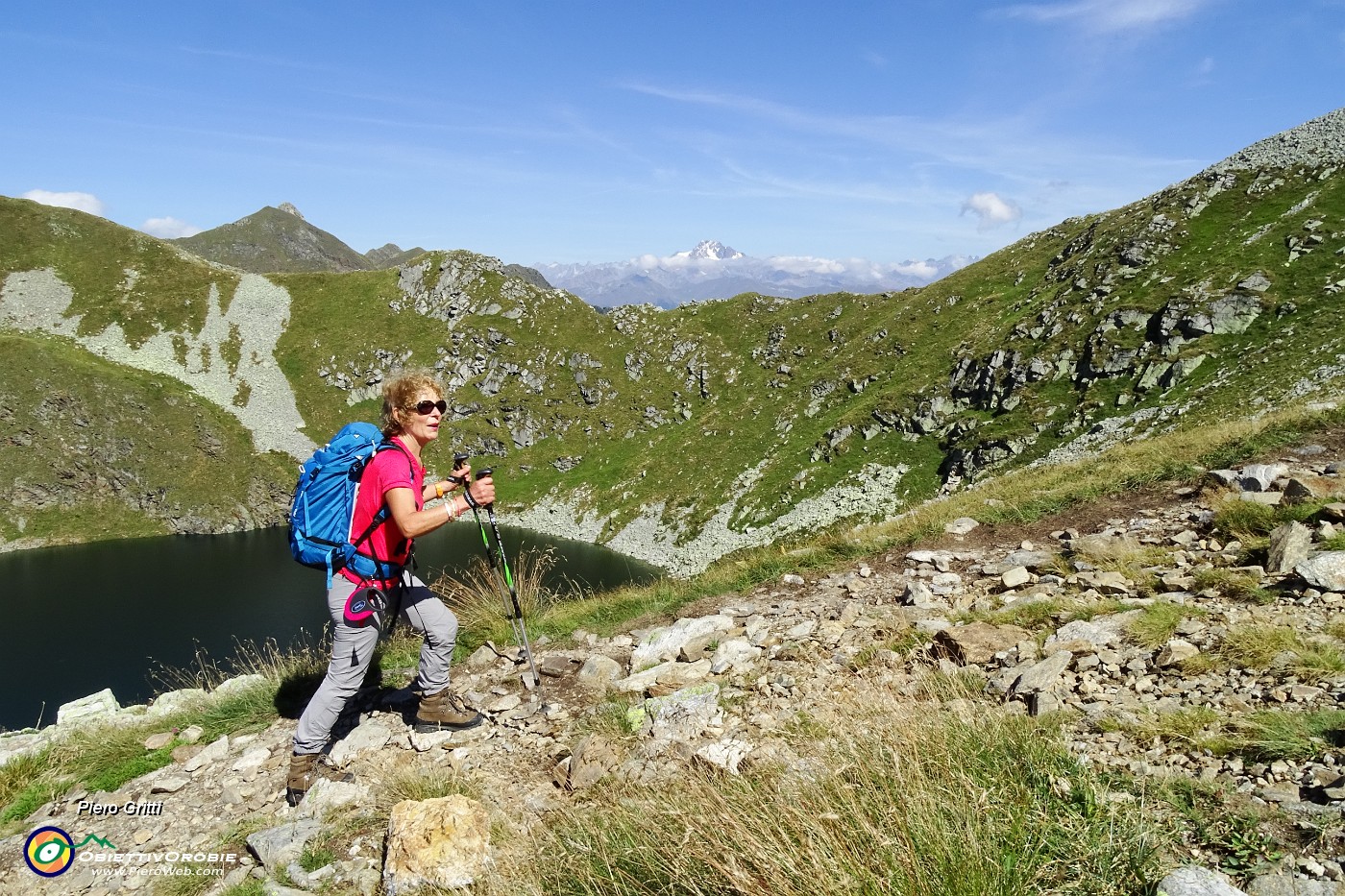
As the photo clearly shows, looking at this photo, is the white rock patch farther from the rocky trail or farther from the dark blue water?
the rocky trail

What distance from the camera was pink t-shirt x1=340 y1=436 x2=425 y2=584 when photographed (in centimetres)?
586

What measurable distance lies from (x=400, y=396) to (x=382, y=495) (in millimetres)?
1006

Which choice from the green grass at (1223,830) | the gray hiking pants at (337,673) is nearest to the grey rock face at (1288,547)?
the green grass at (1223,830)

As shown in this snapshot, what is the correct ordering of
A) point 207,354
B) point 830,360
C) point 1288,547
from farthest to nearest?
point 207,354, point 830,360, point 1288,547

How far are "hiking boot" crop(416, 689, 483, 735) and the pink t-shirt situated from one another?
1.77 m

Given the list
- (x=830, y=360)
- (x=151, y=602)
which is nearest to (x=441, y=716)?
(x=151, y=602)

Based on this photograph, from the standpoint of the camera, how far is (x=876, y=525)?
1360cm

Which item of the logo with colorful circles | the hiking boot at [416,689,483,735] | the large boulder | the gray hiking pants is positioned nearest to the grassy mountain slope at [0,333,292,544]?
the logo with colorful circles

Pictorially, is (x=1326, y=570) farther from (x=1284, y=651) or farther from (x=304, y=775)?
(x=304, y=775)

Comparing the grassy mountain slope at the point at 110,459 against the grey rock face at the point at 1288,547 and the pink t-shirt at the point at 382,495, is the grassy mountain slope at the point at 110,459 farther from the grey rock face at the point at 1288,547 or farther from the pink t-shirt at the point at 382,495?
the grey rock face at the point at 1288,547

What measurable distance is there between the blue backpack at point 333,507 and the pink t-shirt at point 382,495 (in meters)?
0.05

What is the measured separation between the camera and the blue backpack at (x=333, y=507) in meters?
5.98

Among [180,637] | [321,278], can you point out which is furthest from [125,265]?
[180,637]

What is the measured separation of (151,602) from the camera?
216 ft
